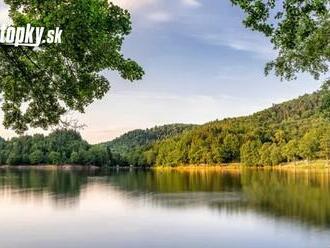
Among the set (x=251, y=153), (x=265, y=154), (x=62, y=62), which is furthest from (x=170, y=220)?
(x=251, y=153)

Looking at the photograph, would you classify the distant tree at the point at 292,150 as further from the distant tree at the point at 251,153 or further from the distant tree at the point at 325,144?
the distant tree at the point at 251,153

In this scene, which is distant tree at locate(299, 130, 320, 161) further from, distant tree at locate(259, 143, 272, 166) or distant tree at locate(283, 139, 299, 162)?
distant tree at locate(259, 143, 272, 166)

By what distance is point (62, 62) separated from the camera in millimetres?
16672

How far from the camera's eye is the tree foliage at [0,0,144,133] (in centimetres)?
1402

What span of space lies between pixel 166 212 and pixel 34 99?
33297 millimetres

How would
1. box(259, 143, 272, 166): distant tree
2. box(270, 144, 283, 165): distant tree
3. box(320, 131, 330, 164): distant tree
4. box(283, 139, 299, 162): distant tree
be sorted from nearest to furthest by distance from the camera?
box(320, 131, 330, 164): distant tree → box(283, 139, 299, 162): distant tree → box(270, 144, 283, 165): distant tree → box(259, 143, 272, 166): distant tree

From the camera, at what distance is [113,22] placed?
50.3 feet

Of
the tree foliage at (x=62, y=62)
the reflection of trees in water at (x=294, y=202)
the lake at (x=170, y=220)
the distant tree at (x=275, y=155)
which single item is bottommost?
the lake at (x=170, y=220)

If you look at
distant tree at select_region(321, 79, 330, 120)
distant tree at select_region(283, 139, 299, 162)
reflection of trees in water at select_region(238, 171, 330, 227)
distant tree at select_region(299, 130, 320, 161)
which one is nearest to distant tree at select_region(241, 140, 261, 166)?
distant tree at select_region(283, 139, 299, 162)

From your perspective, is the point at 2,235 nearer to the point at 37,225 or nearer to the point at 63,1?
the point at 37,225

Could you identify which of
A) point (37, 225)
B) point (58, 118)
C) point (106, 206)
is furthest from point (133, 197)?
point (58, 118)

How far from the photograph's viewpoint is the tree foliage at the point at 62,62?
14.0 metres

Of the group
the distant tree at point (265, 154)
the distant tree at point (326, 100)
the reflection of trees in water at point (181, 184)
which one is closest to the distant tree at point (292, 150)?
the distant tree at point (265, 154)

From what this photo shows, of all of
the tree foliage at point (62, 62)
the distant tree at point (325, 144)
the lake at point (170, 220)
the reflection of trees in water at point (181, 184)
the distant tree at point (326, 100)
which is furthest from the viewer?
the distant tree at point (325, 144)
